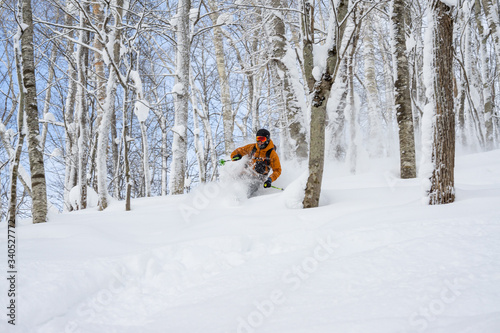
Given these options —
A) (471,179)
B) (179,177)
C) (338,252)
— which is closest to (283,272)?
(338,252)

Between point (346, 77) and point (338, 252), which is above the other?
point (346, 77)

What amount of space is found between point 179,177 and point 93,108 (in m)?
5.76

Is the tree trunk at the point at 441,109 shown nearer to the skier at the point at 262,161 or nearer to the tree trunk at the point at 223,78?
the skier at the point at 262,161

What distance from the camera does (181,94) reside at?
19.1 feet

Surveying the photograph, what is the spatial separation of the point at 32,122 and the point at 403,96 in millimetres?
5260

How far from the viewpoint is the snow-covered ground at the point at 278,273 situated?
1301 mm

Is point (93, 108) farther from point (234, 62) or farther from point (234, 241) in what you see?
point (234, 241)

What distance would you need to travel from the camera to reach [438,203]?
2.59 m

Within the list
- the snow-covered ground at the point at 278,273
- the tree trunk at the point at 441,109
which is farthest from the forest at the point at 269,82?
the snow-covered ground at the point at 278,273

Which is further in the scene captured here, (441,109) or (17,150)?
(17,150)

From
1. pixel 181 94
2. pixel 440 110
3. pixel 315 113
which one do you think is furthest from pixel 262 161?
pixel 440 110

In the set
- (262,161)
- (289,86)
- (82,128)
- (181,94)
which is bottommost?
(262,161)

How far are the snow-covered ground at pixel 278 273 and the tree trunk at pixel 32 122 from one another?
746 millimetres

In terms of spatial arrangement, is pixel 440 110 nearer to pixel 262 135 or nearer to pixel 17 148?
pixel 262 135
